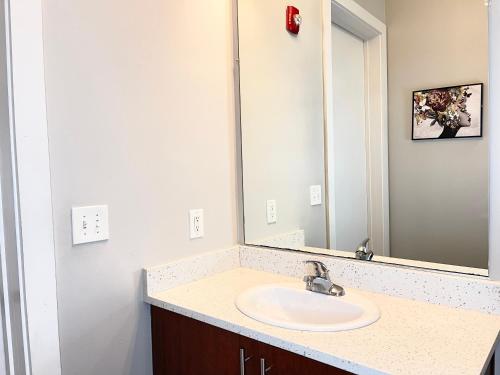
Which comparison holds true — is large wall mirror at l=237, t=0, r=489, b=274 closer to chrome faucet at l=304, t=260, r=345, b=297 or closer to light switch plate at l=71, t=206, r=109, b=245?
chrome faucet at l=304, t=260, r=345, b=297

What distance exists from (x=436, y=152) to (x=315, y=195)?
0.49m

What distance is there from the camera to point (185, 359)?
1.23 metres

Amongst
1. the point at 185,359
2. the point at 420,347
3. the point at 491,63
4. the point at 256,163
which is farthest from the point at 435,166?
the point at 185,359

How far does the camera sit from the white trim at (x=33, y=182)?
0.98m

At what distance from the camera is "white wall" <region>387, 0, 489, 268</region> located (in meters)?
1.11

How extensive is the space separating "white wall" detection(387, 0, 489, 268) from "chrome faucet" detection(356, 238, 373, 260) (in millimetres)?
84

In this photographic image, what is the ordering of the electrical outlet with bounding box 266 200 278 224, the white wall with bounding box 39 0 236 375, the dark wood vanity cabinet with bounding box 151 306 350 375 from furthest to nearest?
the electrical outlet with bounding box 266 200 278 224 → the white wall with bounding box 39 0 236 375 → the dark wood vanity cabinet with bounding box 151 306 350 375

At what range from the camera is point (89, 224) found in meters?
1.13

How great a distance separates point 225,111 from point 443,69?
808mm

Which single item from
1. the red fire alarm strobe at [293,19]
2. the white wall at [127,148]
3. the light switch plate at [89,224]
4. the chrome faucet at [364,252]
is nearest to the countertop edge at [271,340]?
the white wall at [127,148]

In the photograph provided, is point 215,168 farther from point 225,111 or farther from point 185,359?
point 185,359

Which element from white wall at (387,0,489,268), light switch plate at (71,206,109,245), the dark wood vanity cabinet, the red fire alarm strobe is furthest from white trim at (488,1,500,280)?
light switch plate at (71,206,109,245)

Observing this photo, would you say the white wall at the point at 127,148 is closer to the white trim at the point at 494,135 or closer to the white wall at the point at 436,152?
the white wall at the point at 436,152

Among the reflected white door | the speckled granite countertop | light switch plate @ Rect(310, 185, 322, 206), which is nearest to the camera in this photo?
the speckled granite countertop
